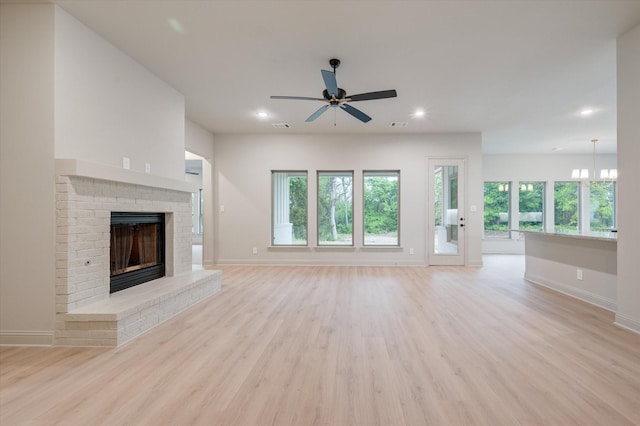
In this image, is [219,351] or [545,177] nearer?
[219,351]

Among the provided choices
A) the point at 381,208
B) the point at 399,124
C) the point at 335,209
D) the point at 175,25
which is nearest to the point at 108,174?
the point at 175,25

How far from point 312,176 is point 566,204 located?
7827 mm

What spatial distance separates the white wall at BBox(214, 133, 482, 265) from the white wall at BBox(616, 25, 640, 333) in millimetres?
3729

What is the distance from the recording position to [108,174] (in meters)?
3.01

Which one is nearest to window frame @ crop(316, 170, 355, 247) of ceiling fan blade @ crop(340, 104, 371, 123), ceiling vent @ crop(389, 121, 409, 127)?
ceiling vent @ crop(389, 121, 409, 127)

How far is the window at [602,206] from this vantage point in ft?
29.9

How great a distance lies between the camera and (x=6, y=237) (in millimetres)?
2654

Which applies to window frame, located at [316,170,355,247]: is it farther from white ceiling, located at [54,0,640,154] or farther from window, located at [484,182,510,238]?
window, located at [484,182,510,238]

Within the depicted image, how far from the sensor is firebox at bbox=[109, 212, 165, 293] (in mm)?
3439

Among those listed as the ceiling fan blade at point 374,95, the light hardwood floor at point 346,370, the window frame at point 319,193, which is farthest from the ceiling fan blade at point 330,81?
the window frame at point 319,193

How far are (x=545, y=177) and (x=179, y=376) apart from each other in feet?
34.9

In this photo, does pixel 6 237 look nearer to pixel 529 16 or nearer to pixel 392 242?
pixel 529 16

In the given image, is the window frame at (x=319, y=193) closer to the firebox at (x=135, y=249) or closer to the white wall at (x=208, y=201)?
the white wall at (x=208, y=201)

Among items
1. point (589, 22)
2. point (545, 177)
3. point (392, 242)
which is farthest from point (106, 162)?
point (545, 177)
